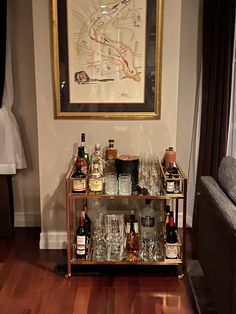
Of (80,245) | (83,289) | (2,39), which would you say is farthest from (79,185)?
(2,39)

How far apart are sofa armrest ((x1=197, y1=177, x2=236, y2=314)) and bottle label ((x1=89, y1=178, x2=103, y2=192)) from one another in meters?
0.69

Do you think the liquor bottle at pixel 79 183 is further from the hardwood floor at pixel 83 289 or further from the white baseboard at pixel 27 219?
the white baseboard at pixel 27 219

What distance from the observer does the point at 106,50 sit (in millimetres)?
2963

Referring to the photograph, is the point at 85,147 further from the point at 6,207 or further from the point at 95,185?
the point at 6,207

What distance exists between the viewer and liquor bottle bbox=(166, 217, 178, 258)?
2.79 m

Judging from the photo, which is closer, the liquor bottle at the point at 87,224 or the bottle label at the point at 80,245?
the bottle label at the point at 80,245

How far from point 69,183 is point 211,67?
1509 mm

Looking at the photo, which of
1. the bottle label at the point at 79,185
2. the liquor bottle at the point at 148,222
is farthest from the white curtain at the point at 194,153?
the bottle label at the point at 79,185

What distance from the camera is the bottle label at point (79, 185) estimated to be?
9.03ft

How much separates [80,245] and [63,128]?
90 cm

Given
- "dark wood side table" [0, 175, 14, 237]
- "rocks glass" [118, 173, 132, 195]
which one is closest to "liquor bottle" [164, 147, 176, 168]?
"rocks glass" [118, 173, 132, 195]

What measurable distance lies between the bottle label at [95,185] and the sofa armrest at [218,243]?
686 mm

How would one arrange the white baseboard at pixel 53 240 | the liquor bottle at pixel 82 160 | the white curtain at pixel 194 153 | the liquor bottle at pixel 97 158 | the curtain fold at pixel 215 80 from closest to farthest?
the liquor bottle at pixel 82 160 < the liquor bottle at pixel 97 158 < the curtain fold at pixel 215 80 < the white baseboard at pixel 53 240 < the white curtain at pixel 194 153

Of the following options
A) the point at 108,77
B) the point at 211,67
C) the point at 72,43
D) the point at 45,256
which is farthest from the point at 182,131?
the point at 45,256
